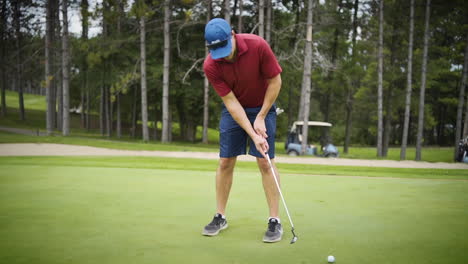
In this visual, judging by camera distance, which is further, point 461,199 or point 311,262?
point 461,199

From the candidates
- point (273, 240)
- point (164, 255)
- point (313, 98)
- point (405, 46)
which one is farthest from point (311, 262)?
point (313, 98)

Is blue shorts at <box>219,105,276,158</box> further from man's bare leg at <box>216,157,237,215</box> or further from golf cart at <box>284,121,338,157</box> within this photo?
golf cart at <box>284,121,338,157</box>

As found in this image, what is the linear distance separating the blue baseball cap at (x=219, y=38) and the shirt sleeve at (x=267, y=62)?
0.37 metres

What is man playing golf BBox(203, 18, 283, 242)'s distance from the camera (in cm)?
337

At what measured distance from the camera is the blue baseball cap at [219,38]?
3.31m

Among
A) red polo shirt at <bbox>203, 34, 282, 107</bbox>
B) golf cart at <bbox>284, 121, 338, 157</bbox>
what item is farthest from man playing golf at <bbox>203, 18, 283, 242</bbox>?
golf cart at <bbox>284, 121, 338, 157</bbox>


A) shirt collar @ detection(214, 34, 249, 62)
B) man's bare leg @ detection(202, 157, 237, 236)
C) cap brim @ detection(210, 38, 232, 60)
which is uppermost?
shirt collar @ detection(214, 34, 249, 62)

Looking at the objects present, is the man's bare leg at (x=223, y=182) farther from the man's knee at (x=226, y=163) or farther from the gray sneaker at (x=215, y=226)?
the gray sneaker at (x=215, y=226)

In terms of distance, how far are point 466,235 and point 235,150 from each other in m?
2.13

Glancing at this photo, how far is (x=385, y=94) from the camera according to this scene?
92.4 ft

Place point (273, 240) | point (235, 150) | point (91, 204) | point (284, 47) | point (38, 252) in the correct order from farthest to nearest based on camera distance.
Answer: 1. point (284, 47)
2. point (91, 204)
3. point (235, 150)
4. point (273, 240)
5. point (38, 252)

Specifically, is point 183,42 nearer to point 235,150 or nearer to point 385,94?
point 385,94

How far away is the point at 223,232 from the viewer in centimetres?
332

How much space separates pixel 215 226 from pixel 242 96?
1287 mm
